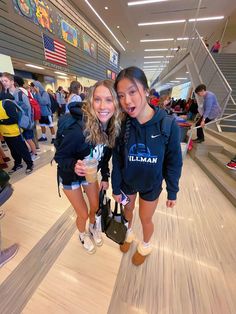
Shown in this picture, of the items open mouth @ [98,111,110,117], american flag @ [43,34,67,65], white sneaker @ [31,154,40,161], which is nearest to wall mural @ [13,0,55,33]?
american flag @ [43,34,67,65]

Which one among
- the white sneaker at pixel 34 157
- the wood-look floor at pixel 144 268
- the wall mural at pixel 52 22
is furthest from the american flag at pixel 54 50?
the wood-look floor at pixel 144 268

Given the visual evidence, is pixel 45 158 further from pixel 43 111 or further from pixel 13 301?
pixel 13 301

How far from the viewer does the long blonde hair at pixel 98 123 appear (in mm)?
978

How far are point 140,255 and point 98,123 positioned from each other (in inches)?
49.0

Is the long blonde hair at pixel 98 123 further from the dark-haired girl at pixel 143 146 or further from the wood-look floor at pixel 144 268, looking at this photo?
the wood-look floor at pixel 144 268

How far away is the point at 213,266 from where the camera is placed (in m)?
1.40

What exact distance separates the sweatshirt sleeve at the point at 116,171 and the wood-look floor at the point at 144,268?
74 cm

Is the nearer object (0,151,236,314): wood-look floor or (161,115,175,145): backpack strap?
(161,115,175,145): backpack strap

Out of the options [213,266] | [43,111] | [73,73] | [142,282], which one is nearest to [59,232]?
[142,282]

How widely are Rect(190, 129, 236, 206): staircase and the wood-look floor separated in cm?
52

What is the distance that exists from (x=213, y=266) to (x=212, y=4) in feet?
32.6

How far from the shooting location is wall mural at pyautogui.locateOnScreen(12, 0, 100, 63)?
4.68 m

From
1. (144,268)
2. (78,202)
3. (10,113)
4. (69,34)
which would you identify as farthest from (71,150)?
(69,34)

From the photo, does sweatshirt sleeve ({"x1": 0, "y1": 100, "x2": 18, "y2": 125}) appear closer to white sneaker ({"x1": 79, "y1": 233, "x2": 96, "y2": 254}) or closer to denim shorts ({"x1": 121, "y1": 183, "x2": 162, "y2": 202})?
white sneaker ({"x1": 79, "y1": 233, "x2": 96, "y2": 254})
